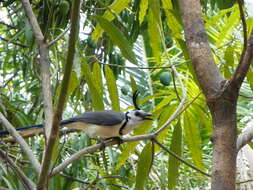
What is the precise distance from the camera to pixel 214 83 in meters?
1.38

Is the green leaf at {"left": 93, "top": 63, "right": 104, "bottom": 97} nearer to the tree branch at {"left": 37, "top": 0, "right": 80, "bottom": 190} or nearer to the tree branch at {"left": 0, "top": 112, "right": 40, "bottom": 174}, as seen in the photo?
the tree branch at {"left": 0, "top": 112, "right": 40, "bottom": 174}

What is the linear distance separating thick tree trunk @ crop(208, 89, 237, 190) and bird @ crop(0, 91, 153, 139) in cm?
91

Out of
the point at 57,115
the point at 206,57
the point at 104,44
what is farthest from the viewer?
the point at 104,44

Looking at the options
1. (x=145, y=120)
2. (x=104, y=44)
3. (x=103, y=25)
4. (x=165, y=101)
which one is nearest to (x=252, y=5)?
(x=103, y=25)

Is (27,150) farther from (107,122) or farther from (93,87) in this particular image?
(107,122)

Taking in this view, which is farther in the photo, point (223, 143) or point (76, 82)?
point (76, 82)

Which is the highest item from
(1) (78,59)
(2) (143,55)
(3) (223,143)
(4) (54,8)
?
(2) (143,55)

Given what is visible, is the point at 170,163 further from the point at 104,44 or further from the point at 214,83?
the point at 104,44

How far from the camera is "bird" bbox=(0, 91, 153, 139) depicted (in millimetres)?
2299

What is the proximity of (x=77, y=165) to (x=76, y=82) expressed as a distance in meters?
0.90

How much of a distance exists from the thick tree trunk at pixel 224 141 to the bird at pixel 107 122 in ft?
2.98

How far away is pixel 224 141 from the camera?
1.30m

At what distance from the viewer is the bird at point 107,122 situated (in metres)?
2.30

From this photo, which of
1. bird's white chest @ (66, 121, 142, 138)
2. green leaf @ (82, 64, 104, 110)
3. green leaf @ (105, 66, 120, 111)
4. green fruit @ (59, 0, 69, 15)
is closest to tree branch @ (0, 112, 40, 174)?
green leaf @ (82, 64, 104, 110)
